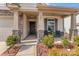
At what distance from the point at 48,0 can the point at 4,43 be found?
334 centimetres

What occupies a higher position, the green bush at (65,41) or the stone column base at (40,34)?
the stone column base at (40,34)

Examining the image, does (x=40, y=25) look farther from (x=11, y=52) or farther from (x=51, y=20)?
(x=11, y=52)

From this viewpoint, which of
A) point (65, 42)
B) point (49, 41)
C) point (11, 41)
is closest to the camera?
point (65, 42)

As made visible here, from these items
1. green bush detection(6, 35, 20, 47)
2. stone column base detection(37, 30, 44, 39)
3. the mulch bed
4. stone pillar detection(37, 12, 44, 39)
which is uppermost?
stone pillar detection(37, 12, 44, 39)

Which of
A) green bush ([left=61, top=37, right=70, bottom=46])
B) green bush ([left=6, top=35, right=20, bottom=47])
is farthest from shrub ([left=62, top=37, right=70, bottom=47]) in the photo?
green bush ([left=6, top=35, right=20, bottom=47])

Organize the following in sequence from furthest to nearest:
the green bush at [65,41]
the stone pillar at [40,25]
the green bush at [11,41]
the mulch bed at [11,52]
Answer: the stone pillar at [40,25] < the green bush at [11,41] < the green bush at [65,41] < the mulch bed at [11,52]

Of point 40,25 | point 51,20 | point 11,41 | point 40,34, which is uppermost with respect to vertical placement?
point 51,20

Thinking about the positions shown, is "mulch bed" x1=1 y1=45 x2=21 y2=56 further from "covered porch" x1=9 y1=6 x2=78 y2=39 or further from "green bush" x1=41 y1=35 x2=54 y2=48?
"covered porch" x1=9 y1=6 x2=78 y2=39

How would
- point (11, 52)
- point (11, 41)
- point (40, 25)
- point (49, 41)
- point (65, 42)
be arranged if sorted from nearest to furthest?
point (11, 52) → point (65, 42) → point (49, 41) → point (11, 41) → point (40, 25)

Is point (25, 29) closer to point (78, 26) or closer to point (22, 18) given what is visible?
point (22, 18)

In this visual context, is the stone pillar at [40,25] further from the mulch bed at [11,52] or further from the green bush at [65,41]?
the green bush at [65,41]

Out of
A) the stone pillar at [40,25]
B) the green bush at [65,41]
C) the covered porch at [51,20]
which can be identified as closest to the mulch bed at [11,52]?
the covered porch at [51,20]

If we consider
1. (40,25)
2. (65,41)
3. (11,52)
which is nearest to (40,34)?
(40,25)

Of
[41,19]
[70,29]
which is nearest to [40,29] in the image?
[41,19]
